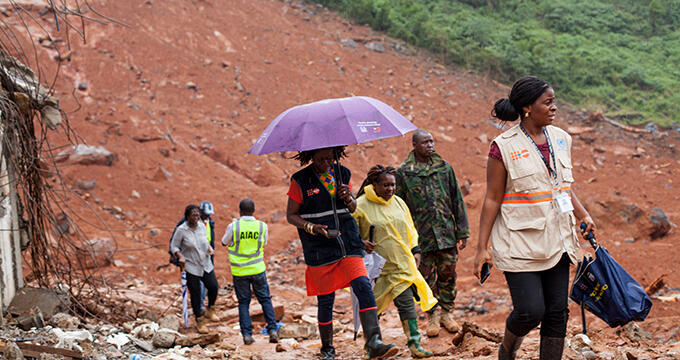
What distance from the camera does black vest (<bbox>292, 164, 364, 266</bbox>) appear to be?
4.83 metres

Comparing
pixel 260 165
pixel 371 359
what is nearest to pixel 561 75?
pixel 260 165

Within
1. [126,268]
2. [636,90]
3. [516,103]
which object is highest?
[636,90]

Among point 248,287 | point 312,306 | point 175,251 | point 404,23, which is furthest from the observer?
point 404,23

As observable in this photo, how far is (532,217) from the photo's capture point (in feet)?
11.1

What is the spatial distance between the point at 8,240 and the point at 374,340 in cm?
395

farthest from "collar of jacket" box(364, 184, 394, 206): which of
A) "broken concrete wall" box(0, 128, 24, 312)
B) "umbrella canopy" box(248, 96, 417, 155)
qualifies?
"broken concrete wall" box(0, 128, 24, 312)

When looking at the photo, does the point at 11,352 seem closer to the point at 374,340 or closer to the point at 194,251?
the point at 374,340

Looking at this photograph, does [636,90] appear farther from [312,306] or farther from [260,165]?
[312,306]

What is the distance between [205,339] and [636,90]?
72.5 feet

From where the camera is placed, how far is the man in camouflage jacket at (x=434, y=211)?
5.98 metres

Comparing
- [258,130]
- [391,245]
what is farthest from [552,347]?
[258,130]

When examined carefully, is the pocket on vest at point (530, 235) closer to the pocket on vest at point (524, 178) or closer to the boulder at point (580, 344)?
the pocket on vest at point (524, 178)

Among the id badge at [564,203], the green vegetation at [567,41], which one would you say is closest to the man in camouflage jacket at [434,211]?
the id badge at [564,203]

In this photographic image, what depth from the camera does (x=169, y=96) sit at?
21547mm
